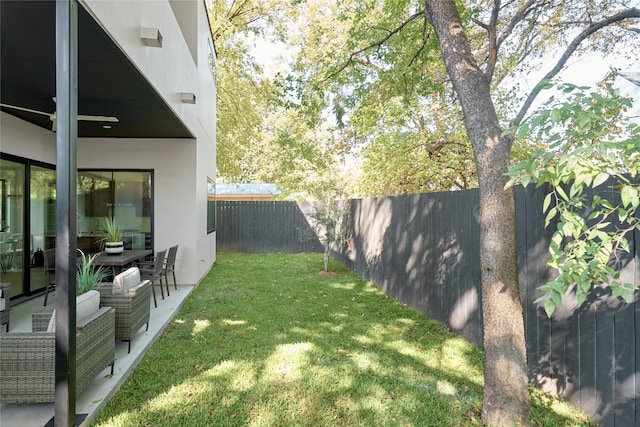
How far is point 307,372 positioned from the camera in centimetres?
324

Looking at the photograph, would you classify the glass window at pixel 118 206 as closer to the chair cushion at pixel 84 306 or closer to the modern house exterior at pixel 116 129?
the modern house exterior at pixel 116 129

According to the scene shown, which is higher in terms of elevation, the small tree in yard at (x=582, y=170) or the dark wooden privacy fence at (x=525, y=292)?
the small tree in yard at (x=582, y=170)

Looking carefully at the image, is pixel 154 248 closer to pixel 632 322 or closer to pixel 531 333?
pixel 531 333

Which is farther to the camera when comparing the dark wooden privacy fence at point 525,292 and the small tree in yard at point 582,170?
the dark wooden privacy fence at point 525,292

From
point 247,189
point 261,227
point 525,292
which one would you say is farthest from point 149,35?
point 247,189

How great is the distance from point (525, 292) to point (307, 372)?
6.63 feet

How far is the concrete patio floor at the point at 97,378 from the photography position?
7.96 feet

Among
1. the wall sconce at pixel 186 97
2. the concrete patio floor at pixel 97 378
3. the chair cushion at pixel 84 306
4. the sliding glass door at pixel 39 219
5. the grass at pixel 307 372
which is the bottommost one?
the grass at pixel 307 372

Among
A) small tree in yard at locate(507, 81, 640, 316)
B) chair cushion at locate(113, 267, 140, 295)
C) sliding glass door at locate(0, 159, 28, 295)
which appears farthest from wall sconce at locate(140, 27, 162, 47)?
small tree in yard at locate(507, 81, 640, 316)

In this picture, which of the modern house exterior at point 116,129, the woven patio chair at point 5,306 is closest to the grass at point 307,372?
the woven patio chair at point 5,306

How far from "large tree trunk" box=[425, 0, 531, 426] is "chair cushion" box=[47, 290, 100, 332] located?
2.92 meters

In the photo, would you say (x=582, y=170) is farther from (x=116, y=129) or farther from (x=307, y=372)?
(x=116, y=129)

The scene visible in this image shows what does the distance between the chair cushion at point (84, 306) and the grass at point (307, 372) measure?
67 cm

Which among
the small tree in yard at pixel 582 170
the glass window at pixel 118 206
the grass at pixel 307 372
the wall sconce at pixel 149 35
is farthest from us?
the glass window at pixel 118 206
